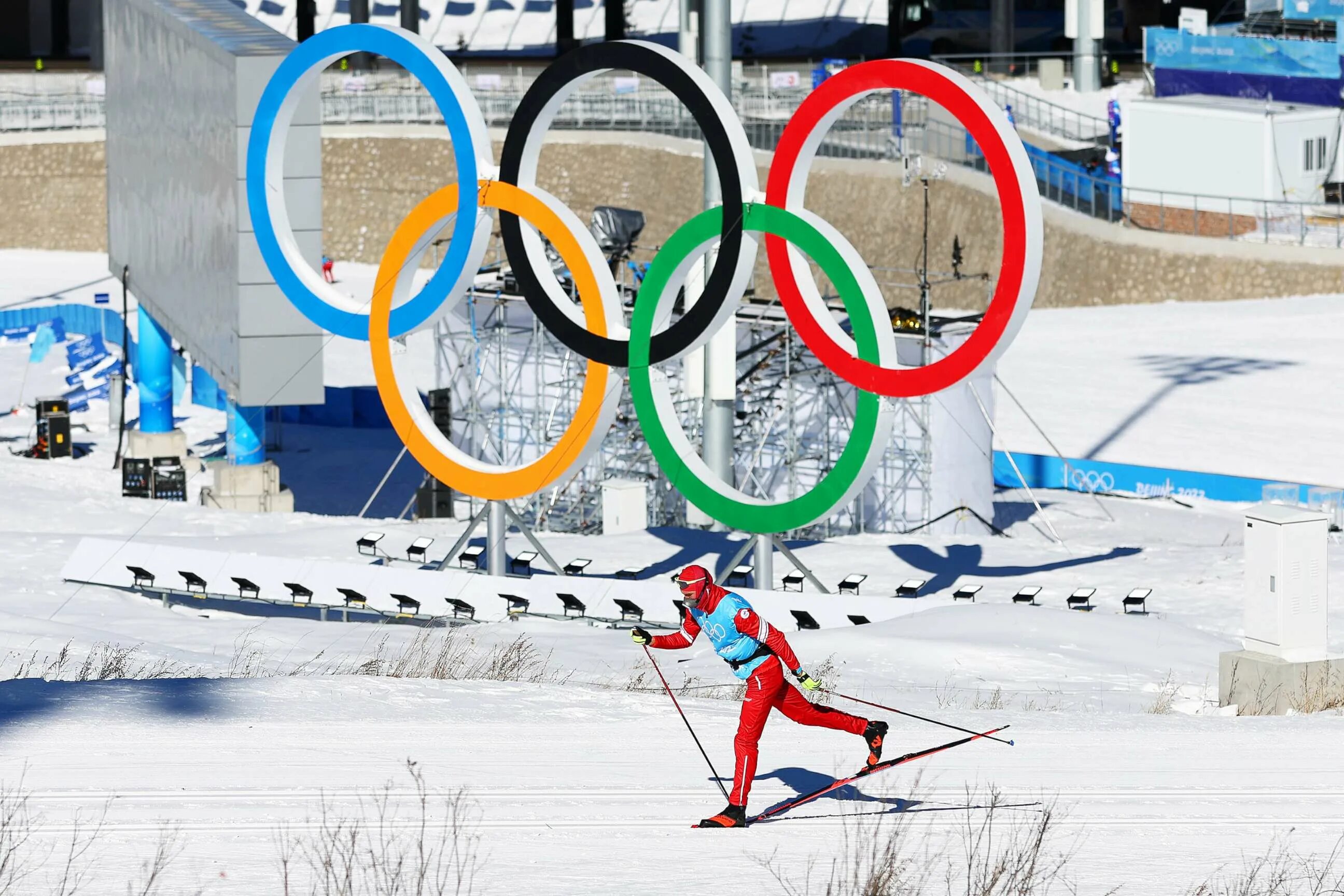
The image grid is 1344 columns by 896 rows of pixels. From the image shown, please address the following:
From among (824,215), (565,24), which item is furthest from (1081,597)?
(565,24)

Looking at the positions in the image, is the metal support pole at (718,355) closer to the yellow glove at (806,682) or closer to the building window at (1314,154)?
the yellow glove at (806,682)

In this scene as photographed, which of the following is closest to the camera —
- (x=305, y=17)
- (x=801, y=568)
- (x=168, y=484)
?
(x=801, y=568)

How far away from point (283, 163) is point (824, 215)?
2906cm

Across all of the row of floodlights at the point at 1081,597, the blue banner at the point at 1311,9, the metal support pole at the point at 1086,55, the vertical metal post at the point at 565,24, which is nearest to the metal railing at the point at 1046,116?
the metal support pole at the point at 1086,55

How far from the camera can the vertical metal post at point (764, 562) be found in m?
22.2

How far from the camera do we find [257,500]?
31.5 metres

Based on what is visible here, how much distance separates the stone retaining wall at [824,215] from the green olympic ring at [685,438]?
16429mm

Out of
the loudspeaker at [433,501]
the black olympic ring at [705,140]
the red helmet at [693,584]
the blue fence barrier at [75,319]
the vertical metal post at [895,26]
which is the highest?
Answer: the vertical metal post at [895,26]

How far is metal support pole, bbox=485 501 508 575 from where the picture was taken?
23672 millimetres

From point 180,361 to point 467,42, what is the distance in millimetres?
45283

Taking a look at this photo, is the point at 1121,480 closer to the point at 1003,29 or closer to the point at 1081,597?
the point at 1081,597

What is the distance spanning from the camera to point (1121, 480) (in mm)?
31875

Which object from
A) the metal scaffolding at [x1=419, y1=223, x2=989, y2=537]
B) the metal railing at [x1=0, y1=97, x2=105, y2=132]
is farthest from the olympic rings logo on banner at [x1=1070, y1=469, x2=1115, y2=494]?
the metal railing at [x1=0, y1=97, x2=105, y2=132]

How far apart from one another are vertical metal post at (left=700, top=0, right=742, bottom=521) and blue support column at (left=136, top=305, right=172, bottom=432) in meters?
12.2
